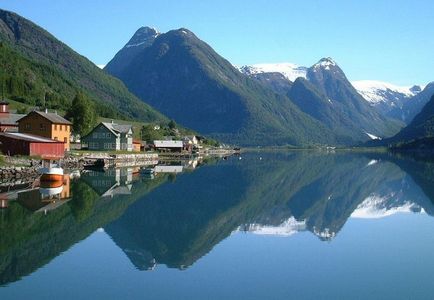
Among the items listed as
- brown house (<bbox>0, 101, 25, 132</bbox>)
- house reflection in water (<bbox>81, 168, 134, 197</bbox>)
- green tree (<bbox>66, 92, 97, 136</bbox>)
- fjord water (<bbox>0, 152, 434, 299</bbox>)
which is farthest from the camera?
green tree (<bbox>66, 92, 97, 136</bbox>)

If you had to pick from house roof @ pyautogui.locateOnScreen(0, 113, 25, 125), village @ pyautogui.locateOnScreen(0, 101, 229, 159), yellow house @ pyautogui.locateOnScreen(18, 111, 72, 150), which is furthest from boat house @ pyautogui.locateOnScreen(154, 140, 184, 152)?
yellow house @ pyautogui.locateOnScreen(18, 111, 72, 150)

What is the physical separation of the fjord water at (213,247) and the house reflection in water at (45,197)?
36 centimetres

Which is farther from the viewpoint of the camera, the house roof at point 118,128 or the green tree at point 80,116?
the house roof at point 118,128

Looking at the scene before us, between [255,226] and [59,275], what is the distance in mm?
16020

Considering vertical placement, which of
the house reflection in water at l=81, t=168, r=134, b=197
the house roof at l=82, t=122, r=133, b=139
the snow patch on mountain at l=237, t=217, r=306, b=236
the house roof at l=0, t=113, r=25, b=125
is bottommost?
the snow patch on mountain at l=237, t=217, r=306, b=236

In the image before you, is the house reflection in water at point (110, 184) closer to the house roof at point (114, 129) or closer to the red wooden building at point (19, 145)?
the red wooden building at point (19, 145)

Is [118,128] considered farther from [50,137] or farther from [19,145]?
[19,145]

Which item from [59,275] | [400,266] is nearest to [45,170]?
[59,275]

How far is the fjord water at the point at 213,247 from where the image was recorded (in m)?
20.2

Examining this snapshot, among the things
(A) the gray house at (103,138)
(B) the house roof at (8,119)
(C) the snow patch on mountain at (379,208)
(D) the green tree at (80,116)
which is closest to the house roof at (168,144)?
(A) the gray house at (103,138)

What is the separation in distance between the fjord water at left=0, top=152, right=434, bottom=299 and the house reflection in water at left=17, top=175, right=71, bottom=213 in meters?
0.36

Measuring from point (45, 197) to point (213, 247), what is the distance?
787 inches

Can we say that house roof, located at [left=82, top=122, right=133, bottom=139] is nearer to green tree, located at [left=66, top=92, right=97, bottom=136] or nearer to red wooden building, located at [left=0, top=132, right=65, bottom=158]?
green tree, located at [left=66, top=92, right=97, bottom=136]

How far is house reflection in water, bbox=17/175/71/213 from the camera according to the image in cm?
3859
